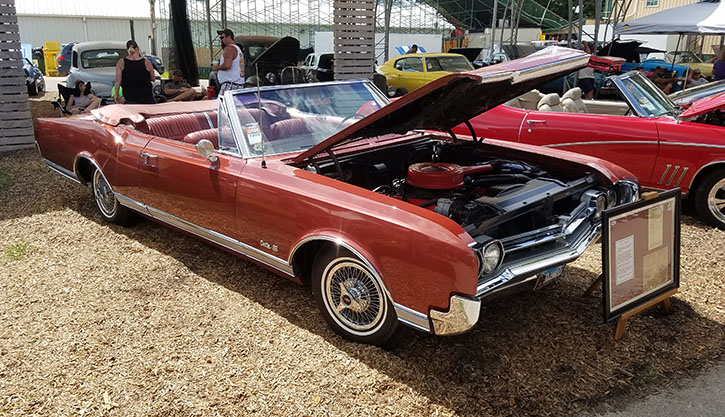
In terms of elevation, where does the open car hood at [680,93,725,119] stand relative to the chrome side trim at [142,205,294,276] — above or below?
above

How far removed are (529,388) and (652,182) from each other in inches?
140

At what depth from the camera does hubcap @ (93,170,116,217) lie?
5266 mm

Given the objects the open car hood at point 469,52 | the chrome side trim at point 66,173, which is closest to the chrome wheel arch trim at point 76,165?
the chrome side trim at point 66,173

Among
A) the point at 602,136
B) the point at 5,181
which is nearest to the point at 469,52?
the point at 602,136

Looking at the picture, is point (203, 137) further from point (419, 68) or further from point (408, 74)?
point (419, 68)

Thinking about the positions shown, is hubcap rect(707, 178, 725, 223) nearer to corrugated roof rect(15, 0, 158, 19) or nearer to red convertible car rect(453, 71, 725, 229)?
red convertible car rect(453, 71, 725, 229)

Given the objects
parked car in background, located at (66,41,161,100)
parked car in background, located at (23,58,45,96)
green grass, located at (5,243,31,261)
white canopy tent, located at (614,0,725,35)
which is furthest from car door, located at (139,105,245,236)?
parked car in background, located at (23,58,45,96)

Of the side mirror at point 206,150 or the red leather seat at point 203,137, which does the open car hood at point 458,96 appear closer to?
the side mirror at point 206,150

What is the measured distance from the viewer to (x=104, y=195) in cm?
537

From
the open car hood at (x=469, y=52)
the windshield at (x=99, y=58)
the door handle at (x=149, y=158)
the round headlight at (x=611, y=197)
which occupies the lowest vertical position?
the round headlight at (x=611, y=197)

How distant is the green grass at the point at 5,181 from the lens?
679 centimetres

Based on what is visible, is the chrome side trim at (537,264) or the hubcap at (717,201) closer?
the chrome side trim at (537,264)

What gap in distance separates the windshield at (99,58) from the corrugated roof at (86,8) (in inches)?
790

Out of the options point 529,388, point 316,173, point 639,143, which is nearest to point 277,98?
point 316,173
